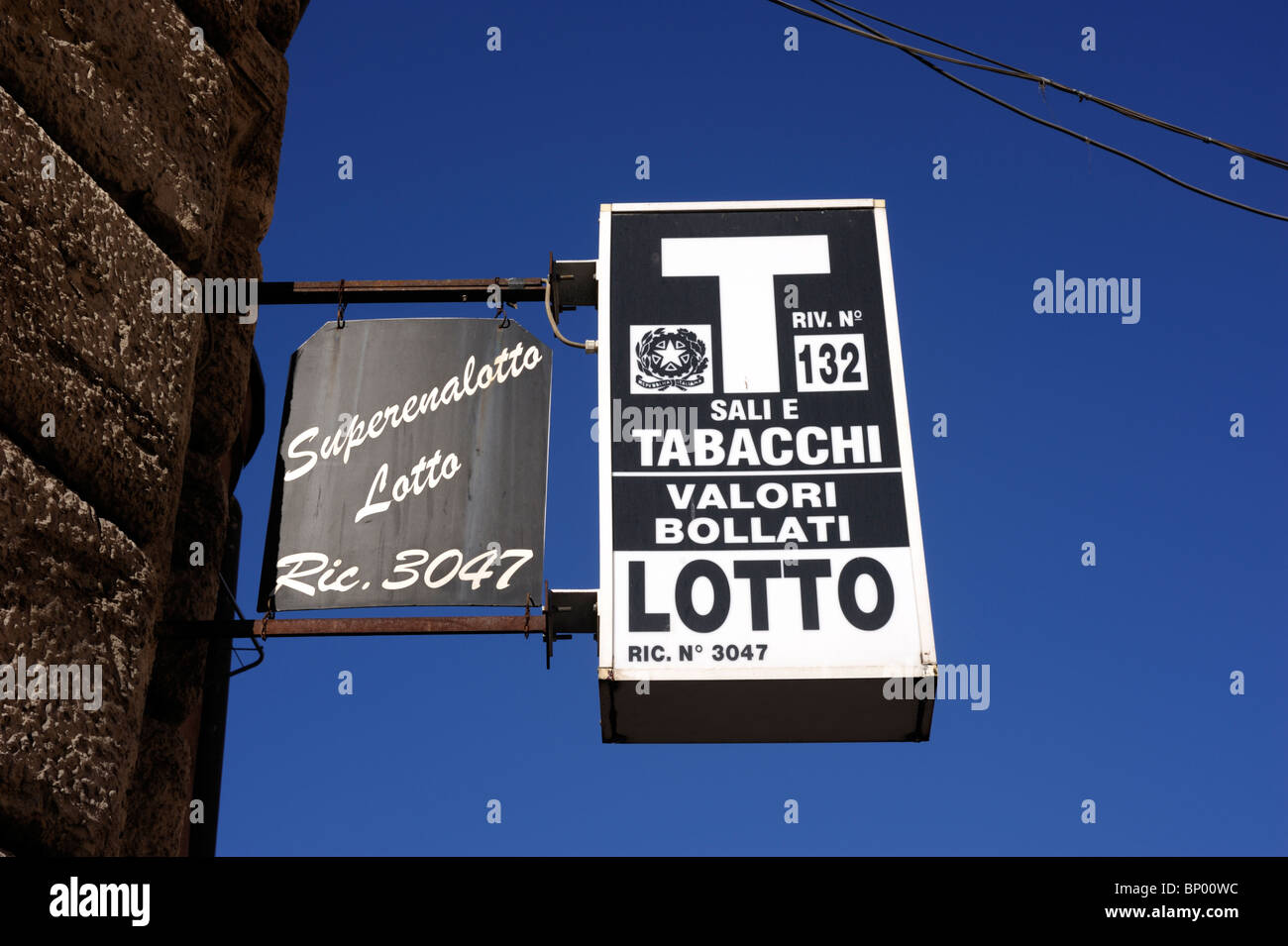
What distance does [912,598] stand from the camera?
4.96 meters

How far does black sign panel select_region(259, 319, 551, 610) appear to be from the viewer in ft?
16.2

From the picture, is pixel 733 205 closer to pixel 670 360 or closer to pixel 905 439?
pixel 670 360

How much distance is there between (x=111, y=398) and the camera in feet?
14.2

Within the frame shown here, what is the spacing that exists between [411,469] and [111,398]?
3.78 ft

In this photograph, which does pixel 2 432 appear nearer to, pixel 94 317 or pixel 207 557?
pixel 94 317

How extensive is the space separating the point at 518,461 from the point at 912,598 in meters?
1.45

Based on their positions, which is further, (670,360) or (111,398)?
(670,360)

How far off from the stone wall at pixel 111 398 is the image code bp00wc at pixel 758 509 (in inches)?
55.9

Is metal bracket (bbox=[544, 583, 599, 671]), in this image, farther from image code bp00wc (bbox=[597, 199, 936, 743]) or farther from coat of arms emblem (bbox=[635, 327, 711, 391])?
coat of arms emblem (bbox=[635, 327, 711, 391])

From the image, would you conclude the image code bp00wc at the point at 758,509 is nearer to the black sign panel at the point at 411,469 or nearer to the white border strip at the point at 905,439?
the white border strip at the point at 905,439

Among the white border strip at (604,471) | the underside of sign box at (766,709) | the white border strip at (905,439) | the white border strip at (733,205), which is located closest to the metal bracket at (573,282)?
the white border strip at (604,471)

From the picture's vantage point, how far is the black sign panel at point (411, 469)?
4.95 metres

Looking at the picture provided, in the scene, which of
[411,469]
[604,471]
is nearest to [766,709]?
[604,471]
